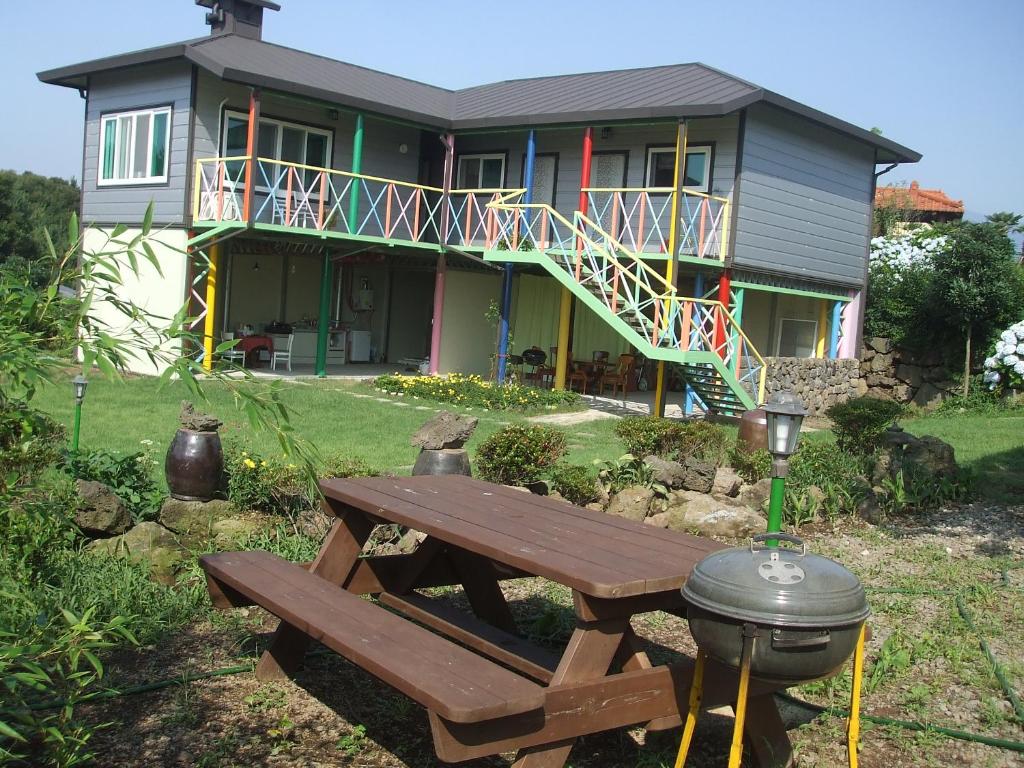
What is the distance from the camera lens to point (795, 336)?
2211 centimetres

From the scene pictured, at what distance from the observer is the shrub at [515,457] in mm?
→ 8109

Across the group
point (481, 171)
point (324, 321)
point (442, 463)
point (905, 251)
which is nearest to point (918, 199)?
point (905, 251)

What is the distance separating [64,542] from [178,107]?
14.1 metres

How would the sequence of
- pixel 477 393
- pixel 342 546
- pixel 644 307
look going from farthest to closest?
pixel 477 393 < pixel 644 307 < pixel 342 546

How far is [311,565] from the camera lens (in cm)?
504

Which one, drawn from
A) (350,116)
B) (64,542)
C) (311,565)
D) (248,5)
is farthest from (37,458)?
(248,5)

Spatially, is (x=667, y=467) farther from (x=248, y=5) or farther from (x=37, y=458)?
(x=248, y=5)

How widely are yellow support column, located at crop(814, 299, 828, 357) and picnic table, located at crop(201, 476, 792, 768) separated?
677 inches

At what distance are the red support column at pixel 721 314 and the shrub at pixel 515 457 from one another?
28.4ft

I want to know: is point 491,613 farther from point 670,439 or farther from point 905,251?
point 905,251

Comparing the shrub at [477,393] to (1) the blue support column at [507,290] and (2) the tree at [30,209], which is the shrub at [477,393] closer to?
(1) the blue support column at [507,290]

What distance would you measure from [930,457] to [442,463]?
4520 mm

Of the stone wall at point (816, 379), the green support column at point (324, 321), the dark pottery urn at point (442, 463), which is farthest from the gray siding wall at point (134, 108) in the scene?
the dark pottery urn at point (442, 463)

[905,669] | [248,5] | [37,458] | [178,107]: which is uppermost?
[248,5]
